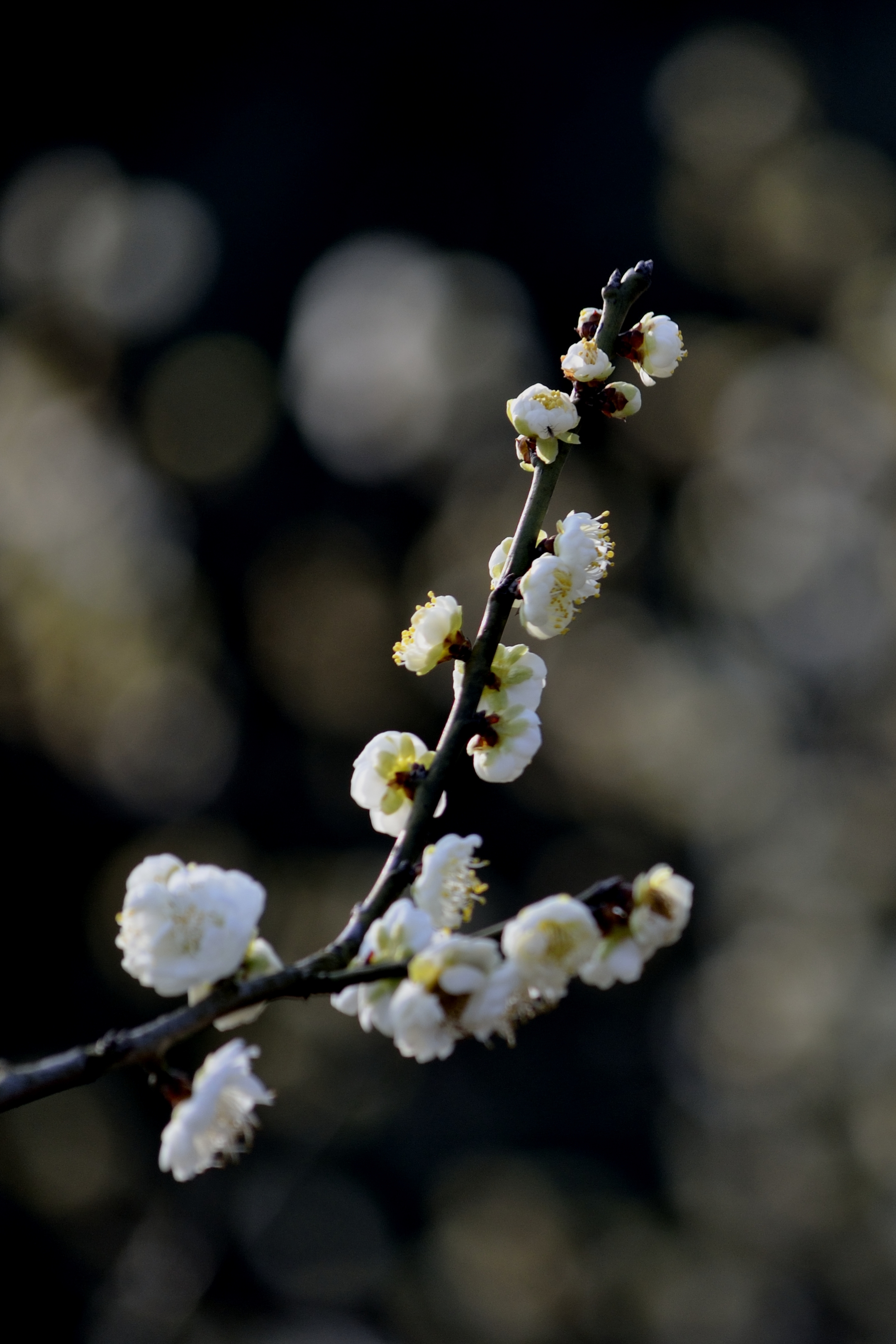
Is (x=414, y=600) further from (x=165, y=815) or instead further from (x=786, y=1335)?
(x=786, y=1335)

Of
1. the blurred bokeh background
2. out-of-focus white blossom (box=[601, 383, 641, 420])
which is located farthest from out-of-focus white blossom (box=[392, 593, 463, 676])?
the blurred bokeh background

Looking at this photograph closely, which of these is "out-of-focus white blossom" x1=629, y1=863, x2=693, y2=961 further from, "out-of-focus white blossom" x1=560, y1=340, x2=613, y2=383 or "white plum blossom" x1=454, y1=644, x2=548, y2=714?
"out-of-focus white blossom" x1=560, y1=340, x2=613, y2=383

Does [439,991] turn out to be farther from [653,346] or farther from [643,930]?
[653,346]

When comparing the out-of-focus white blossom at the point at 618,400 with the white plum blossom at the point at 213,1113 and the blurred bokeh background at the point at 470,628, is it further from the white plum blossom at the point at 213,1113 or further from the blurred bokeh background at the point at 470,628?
the blurred bokeh background at the point at 470,628

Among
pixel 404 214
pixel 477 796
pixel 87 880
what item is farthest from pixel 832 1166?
pixel 404 214

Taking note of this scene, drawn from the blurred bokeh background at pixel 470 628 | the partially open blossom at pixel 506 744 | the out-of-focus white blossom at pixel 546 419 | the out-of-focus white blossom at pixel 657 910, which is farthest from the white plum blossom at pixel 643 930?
the blurred bokeh background at pixel 470 628

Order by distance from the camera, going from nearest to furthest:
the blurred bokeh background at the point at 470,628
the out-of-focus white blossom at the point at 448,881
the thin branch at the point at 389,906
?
the thin branch at the point at 389,906, the out-of-focus white blossom at the point at 448,881, the blurred bokeh background at the point at 470,628
